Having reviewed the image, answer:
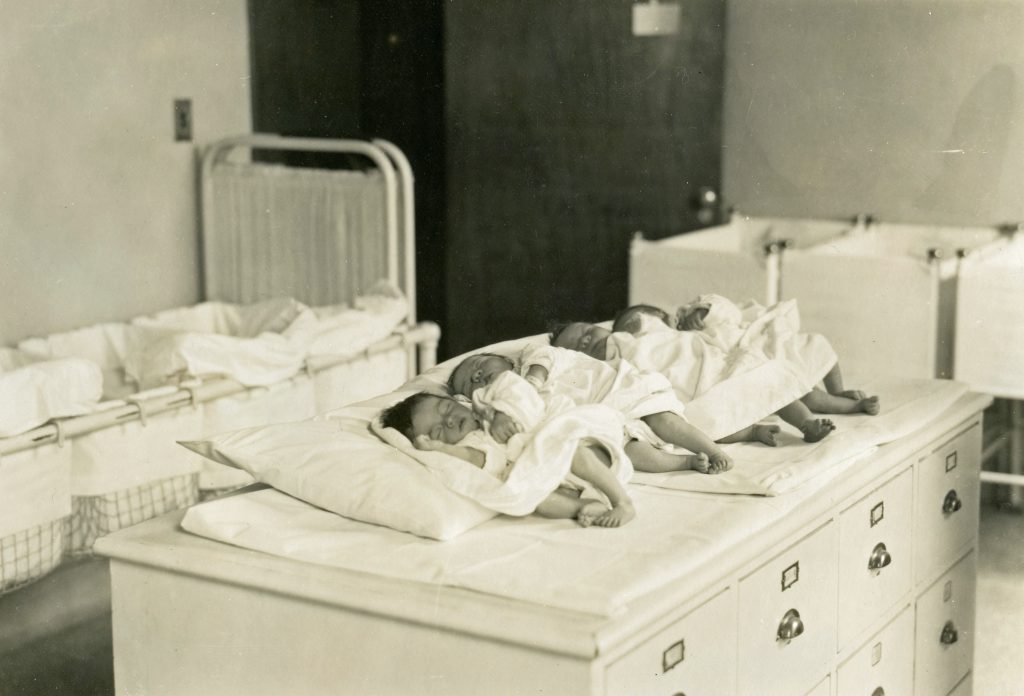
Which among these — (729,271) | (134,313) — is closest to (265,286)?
(134,313)

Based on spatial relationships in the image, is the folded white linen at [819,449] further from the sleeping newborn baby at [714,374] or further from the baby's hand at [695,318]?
the baby's hand at [695,318]

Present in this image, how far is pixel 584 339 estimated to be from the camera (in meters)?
2.34

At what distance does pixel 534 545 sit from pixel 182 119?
2540 millimetres

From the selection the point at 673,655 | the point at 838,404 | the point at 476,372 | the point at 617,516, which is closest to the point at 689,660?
the point at 673,655

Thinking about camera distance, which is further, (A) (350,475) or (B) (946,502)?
(B) (946,502)

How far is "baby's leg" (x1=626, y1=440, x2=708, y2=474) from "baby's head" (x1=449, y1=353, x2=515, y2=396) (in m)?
0.25

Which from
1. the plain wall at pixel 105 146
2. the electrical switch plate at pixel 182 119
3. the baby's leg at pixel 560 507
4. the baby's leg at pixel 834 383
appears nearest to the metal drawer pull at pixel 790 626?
the baby's leg at pixel 560 507

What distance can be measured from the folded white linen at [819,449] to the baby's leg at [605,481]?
20 cm

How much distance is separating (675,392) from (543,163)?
192cm

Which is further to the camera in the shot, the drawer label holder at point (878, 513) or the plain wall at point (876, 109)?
the plain wall at point (876, 109)

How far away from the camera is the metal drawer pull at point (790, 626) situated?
1.88 metres

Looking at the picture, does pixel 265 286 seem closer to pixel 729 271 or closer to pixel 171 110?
pixel 171 110

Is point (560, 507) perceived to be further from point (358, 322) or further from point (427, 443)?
point (358, 322)

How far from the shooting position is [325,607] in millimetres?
1588
